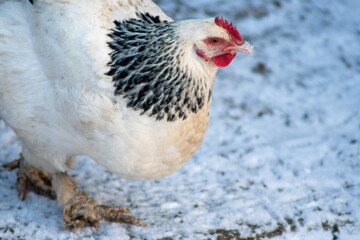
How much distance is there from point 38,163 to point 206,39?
1.62 metres

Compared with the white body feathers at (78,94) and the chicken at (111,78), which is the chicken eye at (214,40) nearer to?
the chicken at (111,78)

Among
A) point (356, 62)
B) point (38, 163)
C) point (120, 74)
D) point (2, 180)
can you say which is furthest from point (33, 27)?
point (356, 62)

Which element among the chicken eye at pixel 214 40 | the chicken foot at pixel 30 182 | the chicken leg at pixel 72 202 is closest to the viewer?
the chicken eye at pixel 214 40

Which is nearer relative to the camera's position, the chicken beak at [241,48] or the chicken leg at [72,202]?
the chicken beak at [241,48]

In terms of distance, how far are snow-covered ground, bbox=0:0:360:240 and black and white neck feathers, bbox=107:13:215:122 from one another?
1.06 metres

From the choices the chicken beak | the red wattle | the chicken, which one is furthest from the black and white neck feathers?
the chicken beak

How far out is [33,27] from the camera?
2721 mm

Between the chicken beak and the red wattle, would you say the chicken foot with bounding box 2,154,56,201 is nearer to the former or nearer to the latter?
the red wattle

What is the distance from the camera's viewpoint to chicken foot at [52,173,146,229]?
125 inches

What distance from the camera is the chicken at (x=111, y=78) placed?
2.56 meters

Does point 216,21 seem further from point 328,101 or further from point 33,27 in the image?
point 328,101

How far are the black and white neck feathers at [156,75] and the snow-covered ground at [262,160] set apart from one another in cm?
106

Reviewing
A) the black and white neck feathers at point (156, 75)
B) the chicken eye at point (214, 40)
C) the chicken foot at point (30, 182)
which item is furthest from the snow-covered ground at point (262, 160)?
the chicken eye at point (214, 40)

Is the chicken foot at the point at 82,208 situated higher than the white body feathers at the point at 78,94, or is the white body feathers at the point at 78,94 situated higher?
the white body feathers at the point at 78,94
